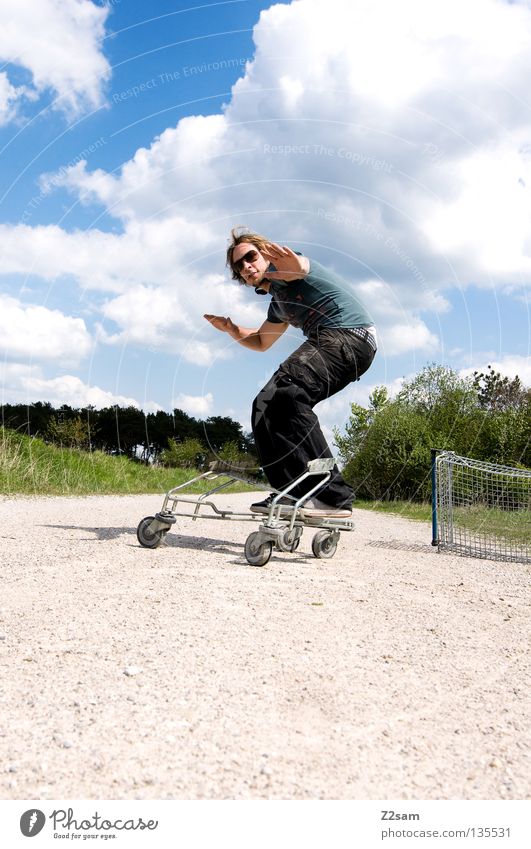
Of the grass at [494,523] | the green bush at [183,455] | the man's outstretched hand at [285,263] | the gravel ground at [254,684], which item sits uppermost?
the man's outstretched hand at [285,263]

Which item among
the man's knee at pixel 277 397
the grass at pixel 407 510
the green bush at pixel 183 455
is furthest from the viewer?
the green bush at pixel 183 455

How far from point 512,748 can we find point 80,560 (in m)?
3.03

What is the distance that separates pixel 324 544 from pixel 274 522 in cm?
87

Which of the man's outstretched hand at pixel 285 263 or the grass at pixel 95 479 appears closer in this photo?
the man's outstretched hand at pixel 285 263

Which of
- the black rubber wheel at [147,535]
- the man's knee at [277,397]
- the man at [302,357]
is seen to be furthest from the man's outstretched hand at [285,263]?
the black rubber wheel at [147,535]

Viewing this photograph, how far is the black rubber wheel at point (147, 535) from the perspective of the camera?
481cm

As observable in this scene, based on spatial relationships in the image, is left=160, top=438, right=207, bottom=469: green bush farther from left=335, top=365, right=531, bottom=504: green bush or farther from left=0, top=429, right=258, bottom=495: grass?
left=335, top=365, right=531, bottom=504: green bush

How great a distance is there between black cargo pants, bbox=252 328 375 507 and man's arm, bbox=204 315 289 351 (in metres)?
0.55

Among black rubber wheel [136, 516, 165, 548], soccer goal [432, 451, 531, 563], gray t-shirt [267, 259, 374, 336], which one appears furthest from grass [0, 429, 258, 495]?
gray t-shirt [267, 259, 374, 336]

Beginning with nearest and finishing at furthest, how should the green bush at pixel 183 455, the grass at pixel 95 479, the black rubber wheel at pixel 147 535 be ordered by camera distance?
the black rubber wheel at pixel 147 535 → the grass at pixel 95 479 → the green bush at pixel 183 455

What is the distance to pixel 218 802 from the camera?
1489mm

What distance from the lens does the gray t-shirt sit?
4855mm

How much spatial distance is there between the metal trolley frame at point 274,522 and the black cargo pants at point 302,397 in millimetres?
137

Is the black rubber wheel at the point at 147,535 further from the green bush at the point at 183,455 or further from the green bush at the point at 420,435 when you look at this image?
the green bush at the point at 420,435
